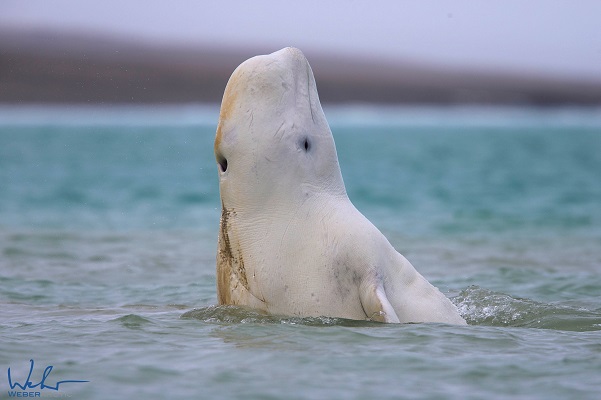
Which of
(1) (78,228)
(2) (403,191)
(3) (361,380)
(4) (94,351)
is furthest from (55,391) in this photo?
(2) (403,191)

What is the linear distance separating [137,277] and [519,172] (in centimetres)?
2488

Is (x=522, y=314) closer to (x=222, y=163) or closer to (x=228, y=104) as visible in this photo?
(x=222, y=163)

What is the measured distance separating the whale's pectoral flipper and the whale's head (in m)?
0.62

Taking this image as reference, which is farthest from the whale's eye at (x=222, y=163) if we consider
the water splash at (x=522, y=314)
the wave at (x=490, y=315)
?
the water splash at (x=522, y=314)

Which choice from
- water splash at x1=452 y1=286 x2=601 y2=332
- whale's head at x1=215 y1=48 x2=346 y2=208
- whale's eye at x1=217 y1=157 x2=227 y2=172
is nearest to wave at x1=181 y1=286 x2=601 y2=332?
water splash at x1=452 y1=286 x2=601 y2=332

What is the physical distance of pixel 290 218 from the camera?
5.65 metres

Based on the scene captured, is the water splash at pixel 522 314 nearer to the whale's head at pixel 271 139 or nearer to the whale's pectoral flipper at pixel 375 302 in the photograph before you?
the whale's pectoral flipper at pixel 375 302

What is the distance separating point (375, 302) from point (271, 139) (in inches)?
41.0

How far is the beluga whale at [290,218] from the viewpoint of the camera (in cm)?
556

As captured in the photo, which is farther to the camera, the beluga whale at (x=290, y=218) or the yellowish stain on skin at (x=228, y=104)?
the yellowish stain on skin at (x=228, y=104)

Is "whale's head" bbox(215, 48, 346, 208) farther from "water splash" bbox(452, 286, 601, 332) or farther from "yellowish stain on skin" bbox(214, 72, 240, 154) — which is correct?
"water splash" bbox(452, 286, 601, 332)

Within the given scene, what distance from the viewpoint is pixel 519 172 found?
1297 inches

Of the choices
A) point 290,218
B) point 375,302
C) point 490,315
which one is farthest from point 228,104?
point 490,315

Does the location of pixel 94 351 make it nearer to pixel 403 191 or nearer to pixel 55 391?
pixel 55 391
